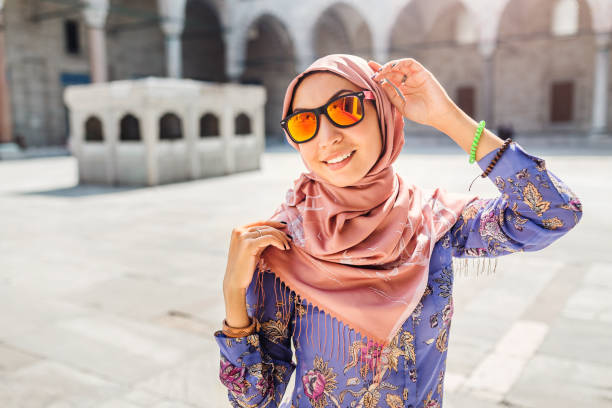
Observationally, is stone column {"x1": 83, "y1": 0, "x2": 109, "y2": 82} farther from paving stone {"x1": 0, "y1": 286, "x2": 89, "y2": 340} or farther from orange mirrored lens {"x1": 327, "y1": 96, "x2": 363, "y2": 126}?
orange mirrored lens {"x1": 327, "y1": 96, "x2": 363, "y2": 126}

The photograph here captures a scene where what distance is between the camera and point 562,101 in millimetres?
21906

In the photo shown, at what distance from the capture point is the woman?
3.91ft

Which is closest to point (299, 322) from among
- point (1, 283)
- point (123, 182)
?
point (1, 283)

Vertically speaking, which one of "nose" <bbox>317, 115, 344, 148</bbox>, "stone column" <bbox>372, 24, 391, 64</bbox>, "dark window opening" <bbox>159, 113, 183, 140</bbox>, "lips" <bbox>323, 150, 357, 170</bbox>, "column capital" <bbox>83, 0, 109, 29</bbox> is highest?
"column capital" <bbox>83, 0, 109, 29</bbox>

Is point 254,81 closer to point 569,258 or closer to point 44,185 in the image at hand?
point 44,185

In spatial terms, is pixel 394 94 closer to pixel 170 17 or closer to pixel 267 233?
pixel 267 233

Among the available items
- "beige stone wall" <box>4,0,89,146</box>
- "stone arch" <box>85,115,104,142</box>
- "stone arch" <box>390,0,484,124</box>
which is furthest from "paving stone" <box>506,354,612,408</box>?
"beige stone wall" <box>4,0,89,146</box>

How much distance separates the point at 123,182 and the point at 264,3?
14070mm

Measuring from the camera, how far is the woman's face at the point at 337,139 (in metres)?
1.19

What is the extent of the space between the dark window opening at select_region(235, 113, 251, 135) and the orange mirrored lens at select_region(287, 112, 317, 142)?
10.8 meters

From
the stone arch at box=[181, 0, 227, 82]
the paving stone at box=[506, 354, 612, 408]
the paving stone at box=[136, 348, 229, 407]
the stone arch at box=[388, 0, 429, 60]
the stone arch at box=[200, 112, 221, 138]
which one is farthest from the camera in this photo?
the stone arch at box=[181, 0, 227, 82]

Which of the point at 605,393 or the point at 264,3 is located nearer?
the point at 605,393

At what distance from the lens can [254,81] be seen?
2745 centimetres

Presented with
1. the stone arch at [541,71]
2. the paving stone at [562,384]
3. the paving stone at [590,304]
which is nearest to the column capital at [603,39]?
the stone arch at [541,71]
